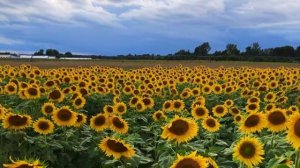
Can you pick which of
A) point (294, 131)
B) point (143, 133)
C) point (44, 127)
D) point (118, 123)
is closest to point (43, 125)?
point (44, 127)

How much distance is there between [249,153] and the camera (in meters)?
5.39

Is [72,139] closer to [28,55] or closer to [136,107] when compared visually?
[136,107]

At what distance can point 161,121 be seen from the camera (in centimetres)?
948

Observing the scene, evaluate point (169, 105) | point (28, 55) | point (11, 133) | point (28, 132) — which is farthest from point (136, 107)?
point (28, 55)

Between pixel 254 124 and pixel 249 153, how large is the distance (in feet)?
5.76

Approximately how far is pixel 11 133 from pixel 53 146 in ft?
2.05

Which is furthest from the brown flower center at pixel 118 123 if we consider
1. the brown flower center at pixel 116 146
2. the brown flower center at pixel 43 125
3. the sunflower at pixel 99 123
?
the brown flower center at pixel 116 146

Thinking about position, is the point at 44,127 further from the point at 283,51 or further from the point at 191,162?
the point at 283,51

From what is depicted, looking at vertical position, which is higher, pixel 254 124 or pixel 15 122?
pixel 254 124

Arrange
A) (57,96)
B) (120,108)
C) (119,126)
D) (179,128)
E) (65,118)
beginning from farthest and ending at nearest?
1. (57,96)
2. (120,108)
3. (65,118)
4. (119,126)
5. (179,128)

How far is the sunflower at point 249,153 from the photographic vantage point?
5.33m

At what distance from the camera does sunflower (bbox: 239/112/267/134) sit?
7.05m

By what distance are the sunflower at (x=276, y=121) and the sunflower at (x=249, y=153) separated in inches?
58.8

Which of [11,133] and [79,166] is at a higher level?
[11,133]
